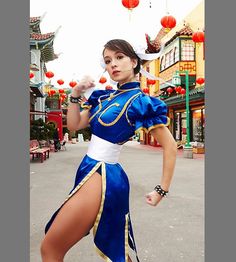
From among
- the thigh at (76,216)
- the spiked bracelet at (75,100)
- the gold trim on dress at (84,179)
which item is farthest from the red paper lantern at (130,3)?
the thigh at (76,216)

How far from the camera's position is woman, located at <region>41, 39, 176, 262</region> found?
175 centimetres

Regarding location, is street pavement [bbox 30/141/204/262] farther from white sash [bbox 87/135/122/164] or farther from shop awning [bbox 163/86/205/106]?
shop awning [bbox 163/86/205/106]

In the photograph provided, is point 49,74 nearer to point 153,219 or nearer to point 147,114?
point 153,219

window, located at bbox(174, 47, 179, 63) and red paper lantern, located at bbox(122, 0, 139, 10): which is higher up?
window, located at bbox(174, 47, 179, 63)

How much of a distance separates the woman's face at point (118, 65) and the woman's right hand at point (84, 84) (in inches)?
5.9

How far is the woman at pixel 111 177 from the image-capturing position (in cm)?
175

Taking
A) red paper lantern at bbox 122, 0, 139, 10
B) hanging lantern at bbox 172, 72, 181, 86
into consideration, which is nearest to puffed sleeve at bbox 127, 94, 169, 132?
red paper lantern at bbox 122, 0, 139, 10

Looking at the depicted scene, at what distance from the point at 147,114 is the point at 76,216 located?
2.29 ft

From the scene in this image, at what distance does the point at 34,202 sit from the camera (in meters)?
5.25

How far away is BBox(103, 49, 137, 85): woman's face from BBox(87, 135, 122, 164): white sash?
42cm

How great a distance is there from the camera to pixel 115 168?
73.5 inches

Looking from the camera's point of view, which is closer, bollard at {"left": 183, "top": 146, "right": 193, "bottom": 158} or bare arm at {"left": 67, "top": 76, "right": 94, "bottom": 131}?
bare arm at {"left": 67, "top": 76, "right": 94, "bottom": 131}

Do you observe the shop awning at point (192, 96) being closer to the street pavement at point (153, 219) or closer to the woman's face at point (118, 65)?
the street pavement at point (153, 219)

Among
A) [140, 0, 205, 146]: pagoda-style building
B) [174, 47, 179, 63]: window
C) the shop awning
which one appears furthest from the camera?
[174, 47, 179, 63]: window
